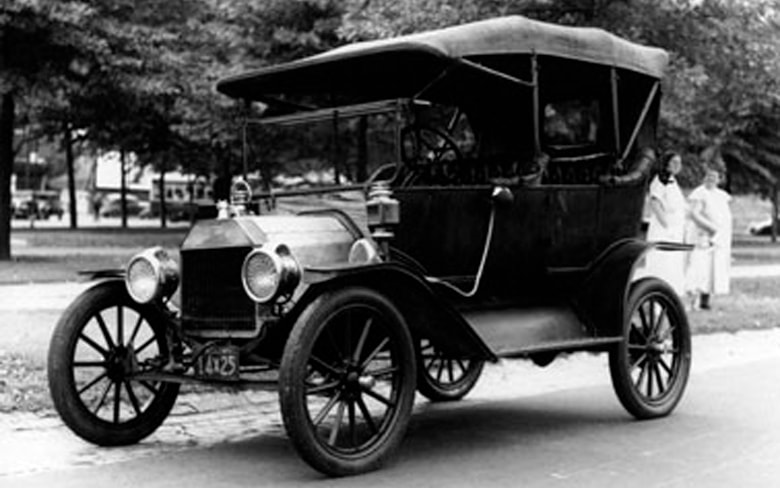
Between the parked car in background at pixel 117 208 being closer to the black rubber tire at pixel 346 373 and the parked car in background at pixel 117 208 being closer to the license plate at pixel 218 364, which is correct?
the license plate at pixel 218 364

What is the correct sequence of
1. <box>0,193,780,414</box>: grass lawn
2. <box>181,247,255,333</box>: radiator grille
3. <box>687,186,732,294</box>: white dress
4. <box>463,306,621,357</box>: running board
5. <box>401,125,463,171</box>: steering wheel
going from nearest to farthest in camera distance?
<box>181,247,255,333</box>: radiator grille
<box>401,125,463,171</box>: steering wheel
<box>463,306,621,357</box>: running board
<box>0,193,780,414</box>: grass lawn
<box>687,186,732,294</box>: white dress

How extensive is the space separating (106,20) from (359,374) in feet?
53.4

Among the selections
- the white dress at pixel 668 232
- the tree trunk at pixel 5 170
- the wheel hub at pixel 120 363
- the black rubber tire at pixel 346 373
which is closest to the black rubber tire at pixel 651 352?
the black rubber tire at pixel 346 373

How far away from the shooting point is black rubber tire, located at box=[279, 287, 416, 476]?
19.2ft

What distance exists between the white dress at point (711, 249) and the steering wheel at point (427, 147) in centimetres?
844

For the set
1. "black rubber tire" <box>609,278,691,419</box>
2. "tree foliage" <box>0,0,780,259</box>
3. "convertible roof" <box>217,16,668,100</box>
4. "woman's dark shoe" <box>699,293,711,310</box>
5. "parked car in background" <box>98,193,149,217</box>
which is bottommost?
"woman's dark shoe" <box>699,293,711,310</box>

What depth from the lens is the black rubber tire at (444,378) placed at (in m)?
8.52

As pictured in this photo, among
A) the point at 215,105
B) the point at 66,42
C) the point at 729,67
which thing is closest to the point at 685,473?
the point at 729,67

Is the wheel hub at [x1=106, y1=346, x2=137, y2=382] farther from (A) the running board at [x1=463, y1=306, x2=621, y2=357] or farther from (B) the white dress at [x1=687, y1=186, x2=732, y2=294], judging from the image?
(B) the white dress at [x1=687, y1=186, x2=732, y2=294]

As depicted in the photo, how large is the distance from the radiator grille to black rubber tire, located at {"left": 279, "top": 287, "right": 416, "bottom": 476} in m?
0.54

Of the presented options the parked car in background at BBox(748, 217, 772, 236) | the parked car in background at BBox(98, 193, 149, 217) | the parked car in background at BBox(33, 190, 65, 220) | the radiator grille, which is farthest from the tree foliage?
the parked car in background at BBox(98, 193, 149, 217)

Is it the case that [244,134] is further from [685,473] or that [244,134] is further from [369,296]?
[685,473]

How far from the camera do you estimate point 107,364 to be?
7000 mm

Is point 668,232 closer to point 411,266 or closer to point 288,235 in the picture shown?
point 411,266
